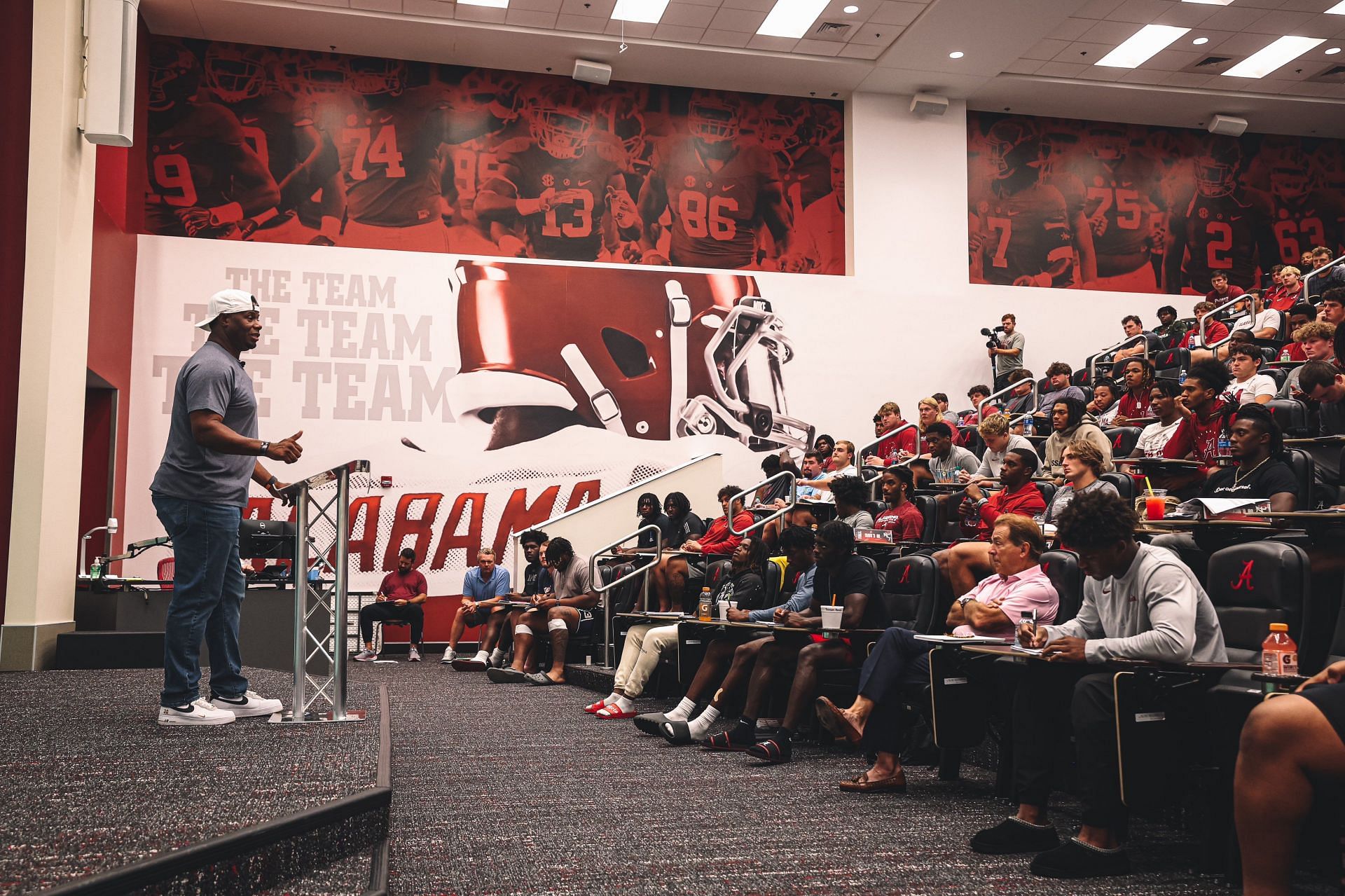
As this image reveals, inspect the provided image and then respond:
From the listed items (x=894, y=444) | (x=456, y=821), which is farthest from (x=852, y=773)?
(x=894, y=444)

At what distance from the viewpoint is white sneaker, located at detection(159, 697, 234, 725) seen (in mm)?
3463

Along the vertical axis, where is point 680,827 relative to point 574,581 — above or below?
below

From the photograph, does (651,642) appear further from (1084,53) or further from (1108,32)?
(1084,53)

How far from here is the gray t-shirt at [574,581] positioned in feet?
27.2

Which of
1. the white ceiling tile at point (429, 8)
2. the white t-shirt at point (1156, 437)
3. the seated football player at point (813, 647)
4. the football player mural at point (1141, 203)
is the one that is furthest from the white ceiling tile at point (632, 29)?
the seated football player at point (813, 647)

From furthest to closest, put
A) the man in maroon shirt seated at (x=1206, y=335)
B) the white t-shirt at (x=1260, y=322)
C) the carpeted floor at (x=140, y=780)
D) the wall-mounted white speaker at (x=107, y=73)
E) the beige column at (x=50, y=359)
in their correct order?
the man in maroon shirt seated at (x=1206, y=335), the white t-shirt at (x=1260, y=322), the wall-mounted white speaker at (x=107, y=73), the beige column at (x=50, y=359), the carpeted floor at (x=140, y=780)

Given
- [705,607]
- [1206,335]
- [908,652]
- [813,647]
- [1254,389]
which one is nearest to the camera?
[908,652]

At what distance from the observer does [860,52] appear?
38.5 ft

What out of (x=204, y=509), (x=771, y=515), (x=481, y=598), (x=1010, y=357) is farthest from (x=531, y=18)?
(x=204, y=509)

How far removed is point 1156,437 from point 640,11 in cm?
698

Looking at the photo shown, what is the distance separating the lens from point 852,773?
13.7 feet

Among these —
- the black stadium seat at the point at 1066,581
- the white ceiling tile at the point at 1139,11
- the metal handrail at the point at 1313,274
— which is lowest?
the black stadium seat at the point at 1066,581

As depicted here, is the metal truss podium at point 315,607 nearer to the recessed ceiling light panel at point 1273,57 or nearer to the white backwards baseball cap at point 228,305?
the white backwards baseball cap at point 228,305

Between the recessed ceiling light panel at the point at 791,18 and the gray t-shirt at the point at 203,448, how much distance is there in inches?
343
